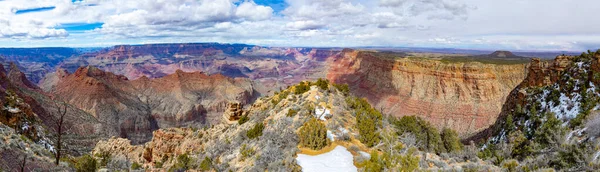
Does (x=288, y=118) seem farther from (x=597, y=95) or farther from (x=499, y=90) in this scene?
(x=499, y=90)

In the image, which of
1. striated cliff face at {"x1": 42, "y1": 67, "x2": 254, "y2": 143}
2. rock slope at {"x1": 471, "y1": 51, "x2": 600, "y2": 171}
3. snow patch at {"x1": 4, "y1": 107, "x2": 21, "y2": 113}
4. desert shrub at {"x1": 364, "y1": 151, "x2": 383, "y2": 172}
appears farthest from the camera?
striated cliff face at {"x1": 42, "y1": 67, "x2": 254, "y2": 143}

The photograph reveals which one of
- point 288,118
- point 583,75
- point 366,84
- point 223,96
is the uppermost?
point 583,75

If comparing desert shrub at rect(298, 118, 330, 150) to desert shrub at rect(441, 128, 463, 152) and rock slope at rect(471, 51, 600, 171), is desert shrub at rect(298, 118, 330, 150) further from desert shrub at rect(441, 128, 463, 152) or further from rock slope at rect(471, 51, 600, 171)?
desert shrub at rect(441, 128, 463, 152)

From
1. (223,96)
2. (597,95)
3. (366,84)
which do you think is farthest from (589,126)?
(223,96)


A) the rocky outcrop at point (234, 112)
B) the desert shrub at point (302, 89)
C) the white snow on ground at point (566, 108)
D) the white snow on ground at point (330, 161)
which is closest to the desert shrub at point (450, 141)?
the white snow on ground at point (566, 108)

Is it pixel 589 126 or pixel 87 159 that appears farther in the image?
pixel 589 126

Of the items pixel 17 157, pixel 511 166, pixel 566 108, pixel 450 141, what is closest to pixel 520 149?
pixel 450 141

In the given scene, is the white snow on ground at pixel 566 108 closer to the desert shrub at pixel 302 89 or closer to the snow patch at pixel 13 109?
the desert shrub at pixel 302 89

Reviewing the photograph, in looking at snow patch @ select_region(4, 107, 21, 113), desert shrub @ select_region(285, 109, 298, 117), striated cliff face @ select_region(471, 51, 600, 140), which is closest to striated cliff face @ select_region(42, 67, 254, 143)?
snow patch @ select_region(4, 107, 21, 113)
